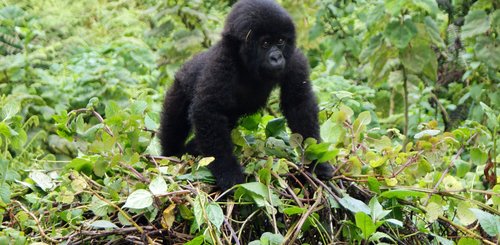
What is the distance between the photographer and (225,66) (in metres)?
3.45

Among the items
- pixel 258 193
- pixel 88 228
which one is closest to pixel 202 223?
pixel 258 193

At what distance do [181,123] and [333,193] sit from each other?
4.41ft

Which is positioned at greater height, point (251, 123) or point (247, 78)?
point (247, 78)

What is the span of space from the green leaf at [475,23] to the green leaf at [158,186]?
3613mm

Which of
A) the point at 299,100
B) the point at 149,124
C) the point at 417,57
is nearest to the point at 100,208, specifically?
the point at 149,124

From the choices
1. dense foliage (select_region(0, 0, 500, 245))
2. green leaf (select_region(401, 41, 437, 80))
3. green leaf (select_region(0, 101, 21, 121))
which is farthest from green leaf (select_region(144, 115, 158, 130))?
green leaf (select_region(401, 41, 437, 80))

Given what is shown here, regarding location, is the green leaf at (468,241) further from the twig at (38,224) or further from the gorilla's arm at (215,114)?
the twig at (38,224)

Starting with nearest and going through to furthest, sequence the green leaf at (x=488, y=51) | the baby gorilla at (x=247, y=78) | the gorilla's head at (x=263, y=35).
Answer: the baby gorilla at (x=247, y=78) < the gorilla's head at (x=263, y=35) < the green leaf at (x=488, y=51)

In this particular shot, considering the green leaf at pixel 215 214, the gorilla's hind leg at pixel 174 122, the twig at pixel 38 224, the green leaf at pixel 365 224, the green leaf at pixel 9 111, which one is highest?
the green leaf at pixel 9 111

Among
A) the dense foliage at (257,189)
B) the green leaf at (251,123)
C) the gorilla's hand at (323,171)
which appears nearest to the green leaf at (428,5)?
the dense foliage at (257,189)

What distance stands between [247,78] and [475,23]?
261 cm

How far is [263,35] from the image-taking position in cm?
→ 346

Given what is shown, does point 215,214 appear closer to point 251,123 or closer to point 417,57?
point 251,123

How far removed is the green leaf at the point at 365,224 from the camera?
246 cm
